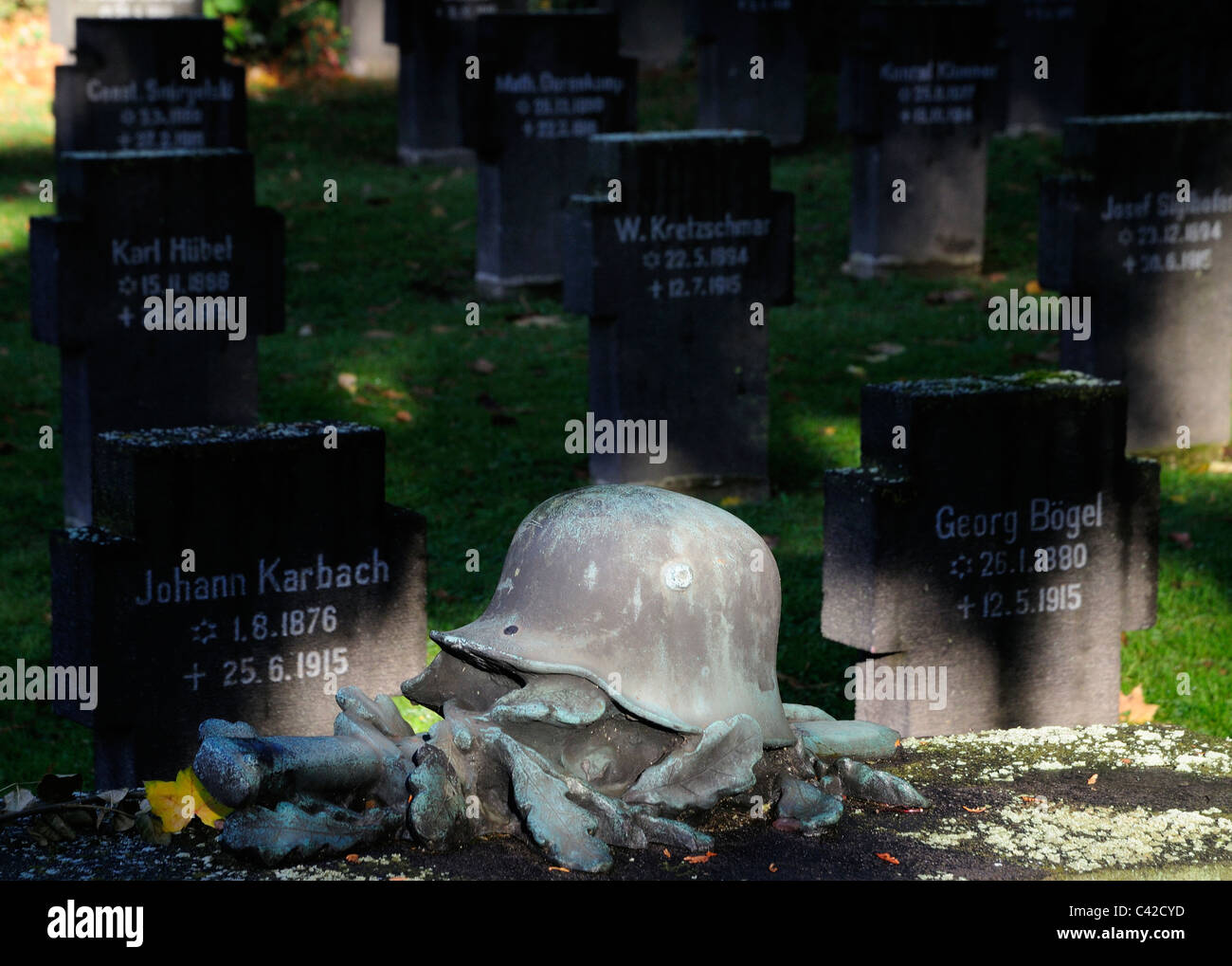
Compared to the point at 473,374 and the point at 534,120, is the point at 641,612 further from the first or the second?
the point at 534,120

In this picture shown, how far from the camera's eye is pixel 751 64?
1700 centimetres

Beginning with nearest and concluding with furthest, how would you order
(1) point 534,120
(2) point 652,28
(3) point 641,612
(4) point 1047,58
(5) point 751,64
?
(3) point 641,612
(1) point 534,120
(5) point 751,64
(4) point 1047,58
(2) point 652,28

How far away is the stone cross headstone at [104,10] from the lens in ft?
46.8

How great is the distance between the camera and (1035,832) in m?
3.99

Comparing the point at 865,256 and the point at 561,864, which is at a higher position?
the point at 865,256

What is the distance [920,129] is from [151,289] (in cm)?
687

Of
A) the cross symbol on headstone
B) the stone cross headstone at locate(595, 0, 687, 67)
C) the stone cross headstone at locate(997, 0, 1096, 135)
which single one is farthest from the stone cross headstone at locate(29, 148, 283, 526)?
the stone cross headstone at locate(595, 0, 687, 67)

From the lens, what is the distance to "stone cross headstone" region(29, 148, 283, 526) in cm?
865

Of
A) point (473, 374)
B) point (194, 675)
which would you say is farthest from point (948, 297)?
point (194, 675)

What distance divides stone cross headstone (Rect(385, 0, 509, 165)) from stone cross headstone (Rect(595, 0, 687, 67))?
17.0 feet
